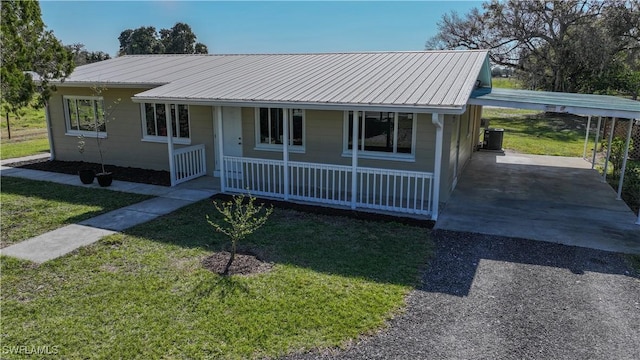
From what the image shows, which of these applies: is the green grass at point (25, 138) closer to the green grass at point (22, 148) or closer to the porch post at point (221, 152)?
the green grass at point (22, 148)

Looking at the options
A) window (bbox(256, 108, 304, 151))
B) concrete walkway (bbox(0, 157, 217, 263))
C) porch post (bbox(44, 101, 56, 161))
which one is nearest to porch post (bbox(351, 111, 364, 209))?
window (bbox(256, 108, 304, 151))

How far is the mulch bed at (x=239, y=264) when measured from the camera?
6379mm

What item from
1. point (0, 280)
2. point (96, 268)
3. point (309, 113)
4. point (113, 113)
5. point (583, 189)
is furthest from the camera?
point (113, 113)

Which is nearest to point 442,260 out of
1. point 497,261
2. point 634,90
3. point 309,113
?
point 497,261

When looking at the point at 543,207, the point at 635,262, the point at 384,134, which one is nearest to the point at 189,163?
the point at 384,134

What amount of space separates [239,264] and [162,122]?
26.1 ft

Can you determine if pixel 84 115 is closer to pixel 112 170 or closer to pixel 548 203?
pixel 112 170

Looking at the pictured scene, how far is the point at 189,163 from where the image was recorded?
1216 centimetres

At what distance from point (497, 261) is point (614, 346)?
7.44ft

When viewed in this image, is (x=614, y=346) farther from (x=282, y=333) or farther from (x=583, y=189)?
(x=583, y=189)

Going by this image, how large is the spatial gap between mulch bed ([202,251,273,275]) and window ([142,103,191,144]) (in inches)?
266

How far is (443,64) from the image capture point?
11109 millimetres

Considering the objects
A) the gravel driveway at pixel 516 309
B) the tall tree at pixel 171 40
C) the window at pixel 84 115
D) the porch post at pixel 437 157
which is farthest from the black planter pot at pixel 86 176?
the tall tree at pixel 171 40

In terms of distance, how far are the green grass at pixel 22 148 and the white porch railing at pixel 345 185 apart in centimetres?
→ 975
